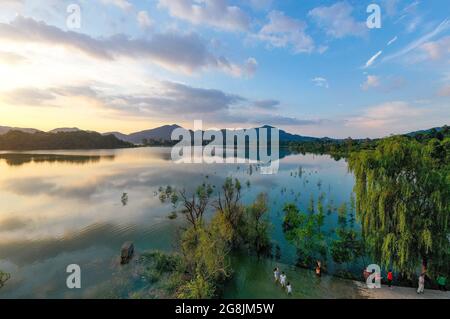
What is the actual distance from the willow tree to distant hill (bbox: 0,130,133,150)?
151914 mm

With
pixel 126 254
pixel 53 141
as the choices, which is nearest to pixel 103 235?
pixel 126 254

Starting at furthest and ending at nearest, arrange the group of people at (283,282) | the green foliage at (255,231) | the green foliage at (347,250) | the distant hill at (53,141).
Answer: the distant hill at (53,141) < the green foliage at (255,231) < the green foliage at (347,250) < the group of people at (283,282)

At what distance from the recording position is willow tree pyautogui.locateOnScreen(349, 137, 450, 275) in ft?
38.0

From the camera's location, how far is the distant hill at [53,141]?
374 feet

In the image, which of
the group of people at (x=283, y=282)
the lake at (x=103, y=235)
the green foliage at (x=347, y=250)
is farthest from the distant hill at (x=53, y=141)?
the green foliage at (x=347, y=250)

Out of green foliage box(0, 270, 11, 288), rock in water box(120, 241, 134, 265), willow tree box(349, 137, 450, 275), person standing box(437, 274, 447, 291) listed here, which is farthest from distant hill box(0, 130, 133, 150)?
person standing box(437, 274, 447, 291)

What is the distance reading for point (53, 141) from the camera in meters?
130

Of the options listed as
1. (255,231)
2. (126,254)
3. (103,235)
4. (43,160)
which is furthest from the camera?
(43,160)

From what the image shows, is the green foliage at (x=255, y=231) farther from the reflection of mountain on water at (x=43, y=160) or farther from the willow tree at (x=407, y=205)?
the reflection of mountain on water at (x=43, y=160)

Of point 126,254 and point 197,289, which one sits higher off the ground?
point 197,289

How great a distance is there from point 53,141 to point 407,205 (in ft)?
525

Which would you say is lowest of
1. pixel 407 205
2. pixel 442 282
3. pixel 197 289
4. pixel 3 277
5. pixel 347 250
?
pixel 3 277

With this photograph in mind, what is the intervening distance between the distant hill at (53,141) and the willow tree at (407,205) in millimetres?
151914

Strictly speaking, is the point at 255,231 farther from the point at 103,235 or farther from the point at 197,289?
the point at 103,235
